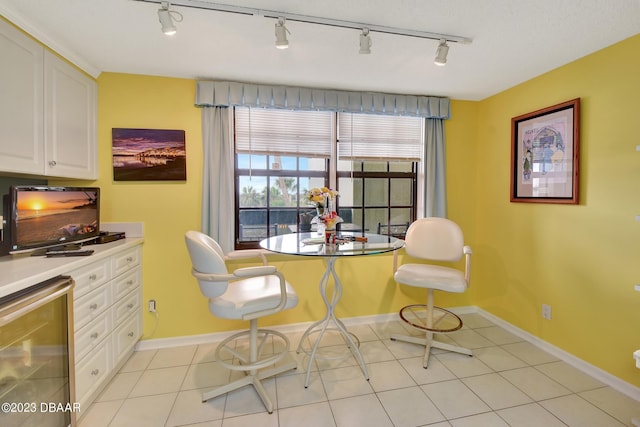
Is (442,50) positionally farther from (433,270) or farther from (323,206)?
(433,270)

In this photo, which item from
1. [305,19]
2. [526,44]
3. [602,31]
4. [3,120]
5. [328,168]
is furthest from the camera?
[328,168]

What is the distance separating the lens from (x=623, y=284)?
193 cm

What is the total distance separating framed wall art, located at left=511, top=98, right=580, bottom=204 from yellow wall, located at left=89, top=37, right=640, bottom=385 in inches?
2.7

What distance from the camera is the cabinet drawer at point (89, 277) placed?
1605 mm

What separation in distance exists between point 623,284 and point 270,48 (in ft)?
9.71

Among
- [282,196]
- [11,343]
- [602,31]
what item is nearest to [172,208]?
[282,196]

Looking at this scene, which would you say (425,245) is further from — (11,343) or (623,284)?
(11,343)

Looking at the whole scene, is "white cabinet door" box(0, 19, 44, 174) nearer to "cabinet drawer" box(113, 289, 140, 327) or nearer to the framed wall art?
"cabinet drawer" box(113, 289, 140, 327)

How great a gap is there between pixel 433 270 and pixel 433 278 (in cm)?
16

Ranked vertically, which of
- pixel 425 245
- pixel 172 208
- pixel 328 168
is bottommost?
pixel 425 245

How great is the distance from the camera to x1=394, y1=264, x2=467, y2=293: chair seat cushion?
225 centimetres

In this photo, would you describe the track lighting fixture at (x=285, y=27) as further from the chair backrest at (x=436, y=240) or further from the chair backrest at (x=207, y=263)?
the chair backrest at (x=436, y=240)

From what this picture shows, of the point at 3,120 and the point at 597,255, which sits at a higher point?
the point at 3,120

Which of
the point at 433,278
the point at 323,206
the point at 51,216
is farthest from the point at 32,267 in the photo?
the point at 433,278
